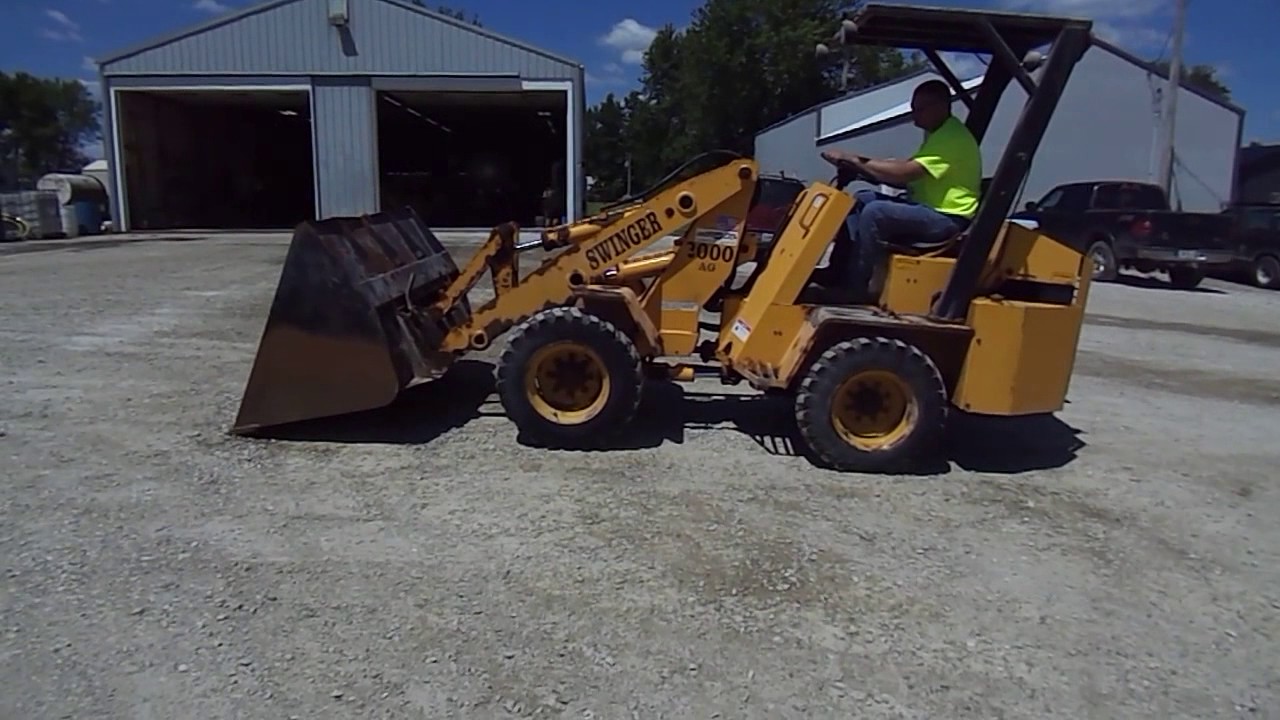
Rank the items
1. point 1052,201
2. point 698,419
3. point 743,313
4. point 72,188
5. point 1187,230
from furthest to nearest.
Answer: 1. point 72,188
2. point 1052,201
3. point 1187,230
4. point 698,419
5. point 743,313

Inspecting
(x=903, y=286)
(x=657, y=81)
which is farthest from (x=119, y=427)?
(x=657, y=81)

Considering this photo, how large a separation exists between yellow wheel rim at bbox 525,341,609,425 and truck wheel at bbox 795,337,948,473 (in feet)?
4.15

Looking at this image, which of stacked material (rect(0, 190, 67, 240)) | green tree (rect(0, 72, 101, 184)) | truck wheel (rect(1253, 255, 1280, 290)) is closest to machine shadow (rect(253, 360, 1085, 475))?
truck wheel (rect(1253, 255, 1280, 290))

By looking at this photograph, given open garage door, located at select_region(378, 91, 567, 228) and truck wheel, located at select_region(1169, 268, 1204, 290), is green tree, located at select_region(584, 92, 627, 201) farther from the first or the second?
truck wheel, located at select_region(1169, 268, 1204, 290)

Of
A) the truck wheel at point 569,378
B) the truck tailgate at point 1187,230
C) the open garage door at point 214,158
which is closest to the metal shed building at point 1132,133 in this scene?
the truck tailgate at point 1187,230

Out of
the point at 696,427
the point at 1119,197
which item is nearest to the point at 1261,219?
the point at 1119,197

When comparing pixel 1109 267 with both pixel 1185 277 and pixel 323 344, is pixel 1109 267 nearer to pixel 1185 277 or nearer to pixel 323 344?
pixel 1185 277

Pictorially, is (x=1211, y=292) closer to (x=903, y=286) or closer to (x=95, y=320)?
(x=903, y=286)

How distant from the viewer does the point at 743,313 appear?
648 cm

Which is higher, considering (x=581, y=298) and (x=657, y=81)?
(x=657, y=81)

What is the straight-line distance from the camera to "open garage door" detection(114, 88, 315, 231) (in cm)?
2959

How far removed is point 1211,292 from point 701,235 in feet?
52.3

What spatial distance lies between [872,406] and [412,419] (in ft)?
10.4

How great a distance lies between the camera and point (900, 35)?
6574 mm
